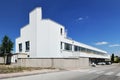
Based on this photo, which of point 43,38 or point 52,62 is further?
point 43,38

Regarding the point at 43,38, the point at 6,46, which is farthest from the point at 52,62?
the point at 6,46

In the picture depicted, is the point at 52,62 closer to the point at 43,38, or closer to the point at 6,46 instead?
the point at 43,38

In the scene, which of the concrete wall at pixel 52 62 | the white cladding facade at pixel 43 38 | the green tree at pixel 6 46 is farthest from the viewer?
the green tree at pixel 6 46

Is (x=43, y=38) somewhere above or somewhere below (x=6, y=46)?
above

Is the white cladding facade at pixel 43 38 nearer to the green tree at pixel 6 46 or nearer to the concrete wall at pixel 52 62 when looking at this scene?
the green tree at pixel 6 46

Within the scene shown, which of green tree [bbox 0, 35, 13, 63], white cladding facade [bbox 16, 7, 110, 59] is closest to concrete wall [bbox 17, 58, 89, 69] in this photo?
white cladding facade [bbox 16, 7, 110, 59]

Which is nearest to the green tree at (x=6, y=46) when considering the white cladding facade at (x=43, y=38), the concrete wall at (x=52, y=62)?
the white cladding facade at (x=43, y=38)

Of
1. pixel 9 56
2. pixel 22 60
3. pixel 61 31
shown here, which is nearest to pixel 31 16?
pixel 61 31

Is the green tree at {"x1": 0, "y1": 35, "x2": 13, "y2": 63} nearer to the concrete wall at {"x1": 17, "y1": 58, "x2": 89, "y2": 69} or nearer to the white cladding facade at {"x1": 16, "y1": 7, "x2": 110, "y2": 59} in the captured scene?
the white cladding facade at {"x1": 16, "y1": 7, "x2": 110, "y2": 59}

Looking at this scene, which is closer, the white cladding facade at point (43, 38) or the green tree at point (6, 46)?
the white cladding facade at point (43, 38)

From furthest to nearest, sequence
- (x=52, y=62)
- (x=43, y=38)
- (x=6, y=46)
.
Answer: (x=6, y=46), (x=43, y=38), (x=52, y=62)

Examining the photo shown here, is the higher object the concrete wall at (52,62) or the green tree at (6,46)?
the green tree at (6,46)

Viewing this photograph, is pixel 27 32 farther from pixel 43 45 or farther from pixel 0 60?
pixel 0 60

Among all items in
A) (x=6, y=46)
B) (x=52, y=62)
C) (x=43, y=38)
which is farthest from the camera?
(x=6, y=46)
